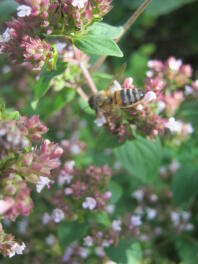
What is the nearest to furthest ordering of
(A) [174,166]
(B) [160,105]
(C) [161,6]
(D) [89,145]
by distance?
1. (B) [160,105]
2. (A) [174,166]
3. (D) [89,145]
4. (C) [161,6]

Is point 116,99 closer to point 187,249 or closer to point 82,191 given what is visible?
point 82,191

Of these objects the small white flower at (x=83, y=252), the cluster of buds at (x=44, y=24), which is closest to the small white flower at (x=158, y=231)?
the small white flower at (x=83, y=252)

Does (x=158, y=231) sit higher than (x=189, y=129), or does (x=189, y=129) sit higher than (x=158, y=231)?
(x=189, y=129)

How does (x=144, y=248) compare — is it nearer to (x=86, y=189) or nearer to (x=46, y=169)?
(x=86, y=189)

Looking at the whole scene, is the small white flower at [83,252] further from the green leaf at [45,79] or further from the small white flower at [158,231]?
the green leaf at [45,79]

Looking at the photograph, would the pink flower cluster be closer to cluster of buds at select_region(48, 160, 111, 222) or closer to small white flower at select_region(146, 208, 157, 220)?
cluster of buds at select_region(48, 160, 111, 222)

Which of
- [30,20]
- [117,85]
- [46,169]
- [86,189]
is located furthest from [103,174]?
[30,20]

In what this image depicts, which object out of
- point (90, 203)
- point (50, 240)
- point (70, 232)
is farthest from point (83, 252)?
point (90, 203)
